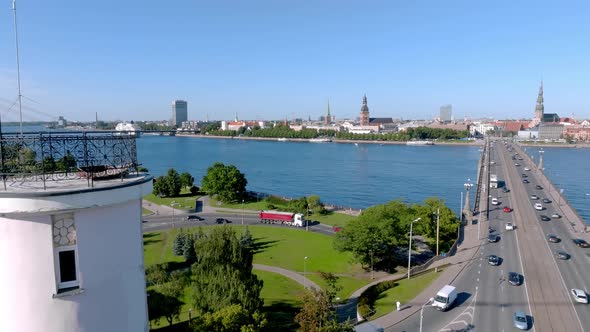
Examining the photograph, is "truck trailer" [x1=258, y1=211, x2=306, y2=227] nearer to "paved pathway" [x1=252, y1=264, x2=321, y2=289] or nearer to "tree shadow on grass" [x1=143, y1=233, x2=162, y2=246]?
"tree shadow on grass" [x1=143, y1=233, x2=162, y2=246]

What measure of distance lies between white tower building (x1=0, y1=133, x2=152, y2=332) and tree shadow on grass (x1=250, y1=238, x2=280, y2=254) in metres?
26.8

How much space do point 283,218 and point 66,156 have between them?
1344 inches

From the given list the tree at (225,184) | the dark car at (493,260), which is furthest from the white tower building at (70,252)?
the tree at (225,184)

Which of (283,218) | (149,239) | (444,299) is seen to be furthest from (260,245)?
(444,299)

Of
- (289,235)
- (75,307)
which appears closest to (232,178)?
(289,235)

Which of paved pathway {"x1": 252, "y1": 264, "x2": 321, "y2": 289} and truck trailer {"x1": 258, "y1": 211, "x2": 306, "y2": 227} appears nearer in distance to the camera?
paved pathway {"x1": 252, "y1": 264, "x2": 321, "y2": 289}

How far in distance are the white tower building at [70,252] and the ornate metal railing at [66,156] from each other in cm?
7

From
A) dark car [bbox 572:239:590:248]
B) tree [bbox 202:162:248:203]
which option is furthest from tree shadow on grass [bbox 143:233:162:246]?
dark car [bbox 572:239:590:248]

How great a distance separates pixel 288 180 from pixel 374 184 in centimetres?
1565

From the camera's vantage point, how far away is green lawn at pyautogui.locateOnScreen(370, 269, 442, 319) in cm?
2123

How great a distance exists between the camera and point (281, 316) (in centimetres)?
2100

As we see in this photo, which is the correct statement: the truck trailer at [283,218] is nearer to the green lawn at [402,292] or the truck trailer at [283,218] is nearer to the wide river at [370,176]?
the wide river at [370,176]

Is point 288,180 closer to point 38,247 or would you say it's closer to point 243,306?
point 243,306

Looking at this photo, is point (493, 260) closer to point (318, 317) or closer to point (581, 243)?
point (581, 243)
